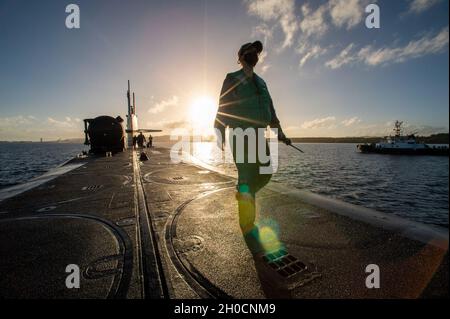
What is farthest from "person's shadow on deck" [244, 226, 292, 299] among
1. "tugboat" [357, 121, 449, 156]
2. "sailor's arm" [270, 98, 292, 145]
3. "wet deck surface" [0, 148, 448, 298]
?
"tugboat" [357, 121, 449, 156]

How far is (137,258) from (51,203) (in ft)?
14.2

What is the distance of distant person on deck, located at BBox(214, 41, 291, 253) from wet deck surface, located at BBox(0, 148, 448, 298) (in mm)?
661

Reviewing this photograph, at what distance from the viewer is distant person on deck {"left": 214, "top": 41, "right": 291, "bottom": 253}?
10.3 ft

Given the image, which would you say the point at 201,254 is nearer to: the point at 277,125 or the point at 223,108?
the point at 223,108

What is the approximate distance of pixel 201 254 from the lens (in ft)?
9.12

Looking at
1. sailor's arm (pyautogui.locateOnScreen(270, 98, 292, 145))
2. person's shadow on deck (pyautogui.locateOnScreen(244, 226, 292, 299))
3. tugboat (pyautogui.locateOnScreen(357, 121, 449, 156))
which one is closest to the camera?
person's shadow on deck (pyautogui.locateOnScreen(244, 226, 292, 299))

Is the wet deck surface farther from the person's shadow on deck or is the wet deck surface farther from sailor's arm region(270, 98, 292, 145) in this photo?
sailor's arm region(270, 98, 292, 145)

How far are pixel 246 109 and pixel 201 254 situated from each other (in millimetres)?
2049

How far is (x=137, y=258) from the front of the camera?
8.77ft

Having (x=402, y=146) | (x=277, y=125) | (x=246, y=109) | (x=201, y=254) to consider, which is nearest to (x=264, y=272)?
(x=201, y=254)

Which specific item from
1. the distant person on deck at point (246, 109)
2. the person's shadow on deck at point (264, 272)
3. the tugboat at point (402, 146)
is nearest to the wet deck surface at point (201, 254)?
the person's shadow on deck at point (264, 272)
